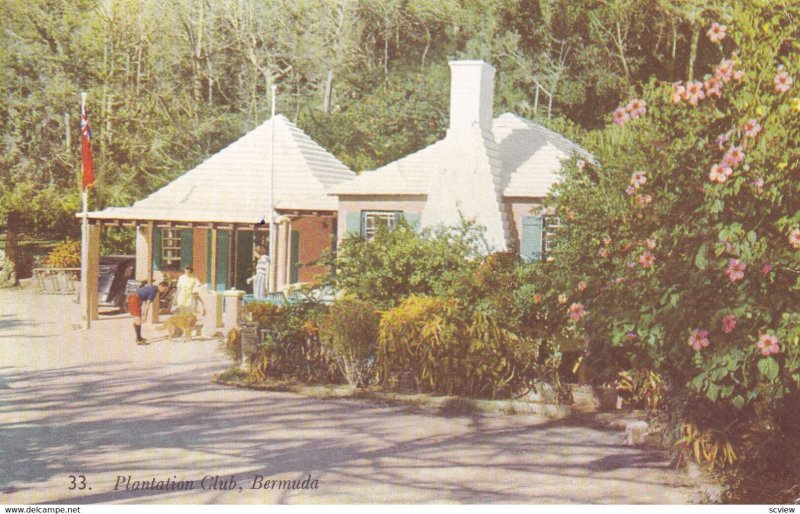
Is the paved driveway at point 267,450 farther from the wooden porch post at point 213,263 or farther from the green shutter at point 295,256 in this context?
the wooden porch post at point 213,263

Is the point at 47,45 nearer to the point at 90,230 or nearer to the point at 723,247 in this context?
the point at 90,230

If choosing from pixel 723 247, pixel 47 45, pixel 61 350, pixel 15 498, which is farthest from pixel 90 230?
pixel 723 247

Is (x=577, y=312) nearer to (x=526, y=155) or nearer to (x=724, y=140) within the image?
(x=724, y=140)

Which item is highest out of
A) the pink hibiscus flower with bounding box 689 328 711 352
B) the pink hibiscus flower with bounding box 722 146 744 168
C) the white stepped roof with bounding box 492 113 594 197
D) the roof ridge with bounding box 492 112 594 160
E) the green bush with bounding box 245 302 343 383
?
the roof ridge with bounding box 492 112 594 160

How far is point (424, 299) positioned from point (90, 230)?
10687 millimetres

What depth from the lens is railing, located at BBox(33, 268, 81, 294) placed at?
890 inches

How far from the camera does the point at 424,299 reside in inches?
502

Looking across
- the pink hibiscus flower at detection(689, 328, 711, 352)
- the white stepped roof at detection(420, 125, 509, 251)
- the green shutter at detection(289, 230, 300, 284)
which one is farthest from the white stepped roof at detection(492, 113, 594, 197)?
the pink hibiscus flower at detection(689, 328, 711, 352)

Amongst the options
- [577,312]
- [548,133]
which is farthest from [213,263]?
[577,312]

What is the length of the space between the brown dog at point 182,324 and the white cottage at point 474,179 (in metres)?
3.47

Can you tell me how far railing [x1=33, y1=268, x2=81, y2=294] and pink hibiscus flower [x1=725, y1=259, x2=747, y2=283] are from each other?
18598 millimetres

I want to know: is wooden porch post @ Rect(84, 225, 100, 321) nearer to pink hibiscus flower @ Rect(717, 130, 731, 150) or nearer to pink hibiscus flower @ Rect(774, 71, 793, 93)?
pink hibiscus flower @ Rect(717, 130, 731, 150)

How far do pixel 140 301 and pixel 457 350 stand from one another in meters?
7.67

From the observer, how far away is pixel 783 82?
273 inches
